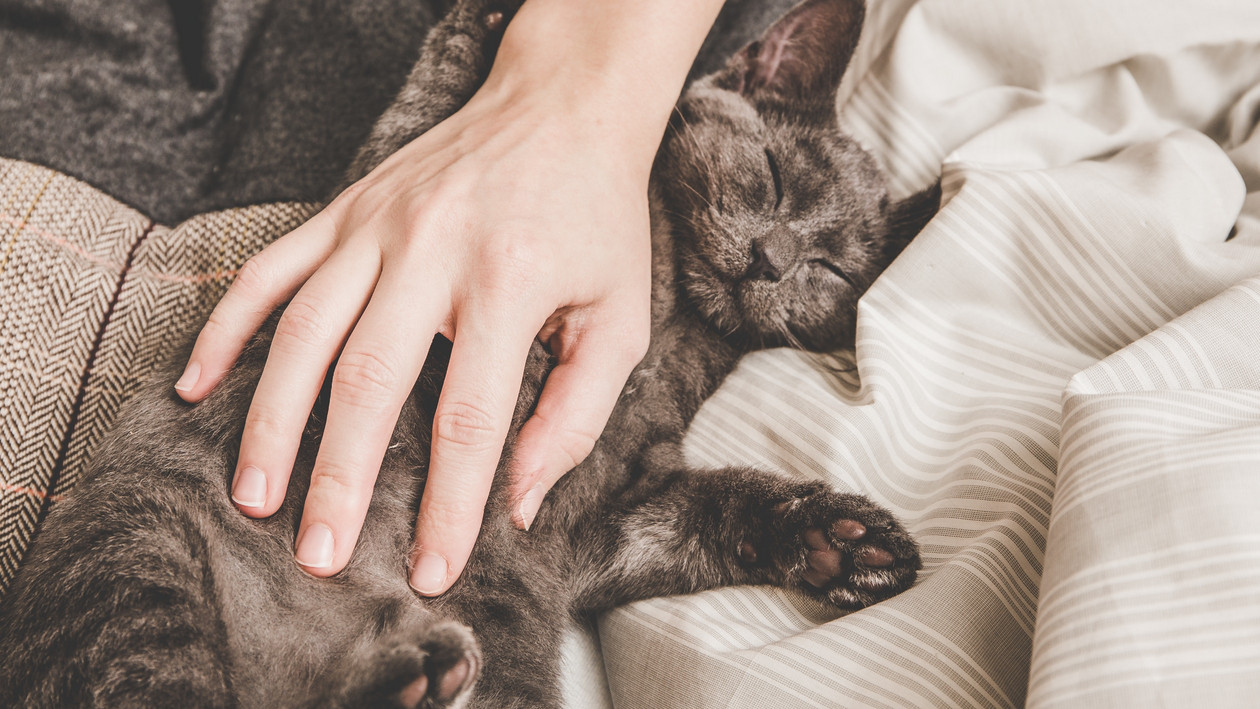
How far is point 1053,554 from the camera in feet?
2.21

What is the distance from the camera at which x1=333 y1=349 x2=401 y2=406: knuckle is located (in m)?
0.80

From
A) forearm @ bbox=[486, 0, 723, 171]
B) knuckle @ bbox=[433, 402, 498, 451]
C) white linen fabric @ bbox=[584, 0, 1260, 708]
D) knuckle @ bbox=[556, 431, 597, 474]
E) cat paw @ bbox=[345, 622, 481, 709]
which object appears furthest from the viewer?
forearm @ bbox=[486, 0, 723, 171]

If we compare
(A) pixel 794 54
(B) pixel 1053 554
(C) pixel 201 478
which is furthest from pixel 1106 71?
(C) pixel 201 478

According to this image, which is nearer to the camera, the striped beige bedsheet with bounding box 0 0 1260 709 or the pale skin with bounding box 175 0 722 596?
the striped beige bedsheet with bounding box 0 0 1260 709

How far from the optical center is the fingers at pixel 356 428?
2.61 feet

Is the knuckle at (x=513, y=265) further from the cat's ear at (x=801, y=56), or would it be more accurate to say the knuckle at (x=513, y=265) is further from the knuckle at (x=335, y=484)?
the cat's ear at (x=801, y=56)

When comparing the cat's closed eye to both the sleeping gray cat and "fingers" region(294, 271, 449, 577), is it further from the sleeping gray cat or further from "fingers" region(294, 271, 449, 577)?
"fingers" region(294, 271, 449, 577)

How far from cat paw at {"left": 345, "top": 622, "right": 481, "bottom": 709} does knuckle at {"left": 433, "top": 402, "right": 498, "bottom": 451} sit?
19cm

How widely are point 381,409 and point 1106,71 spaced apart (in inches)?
47.9

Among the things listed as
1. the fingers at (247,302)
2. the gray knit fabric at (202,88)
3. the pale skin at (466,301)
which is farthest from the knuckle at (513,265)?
the gray knit fabric at (202,88)

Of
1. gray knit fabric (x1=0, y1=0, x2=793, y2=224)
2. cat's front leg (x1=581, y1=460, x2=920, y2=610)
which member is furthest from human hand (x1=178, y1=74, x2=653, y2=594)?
gray knit fabric (x1=0, y1=0, x2=793, y2=224)

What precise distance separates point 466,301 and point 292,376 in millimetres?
209

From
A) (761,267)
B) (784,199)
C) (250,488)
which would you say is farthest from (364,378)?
(784,199)

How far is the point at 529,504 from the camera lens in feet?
3.01
